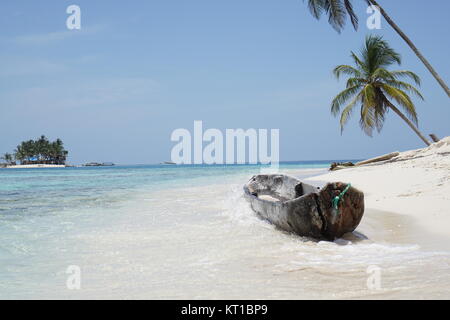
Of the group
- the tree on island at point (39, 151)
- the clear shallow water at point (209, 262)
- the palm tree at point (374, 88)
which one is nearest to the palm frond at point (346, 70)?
the palm tree at point (374, 88)

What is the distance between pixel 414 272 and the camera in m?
2.81

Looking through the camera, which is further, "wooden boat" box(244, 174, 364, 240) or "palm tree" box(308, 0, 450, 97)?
"palm tree" box(308, 0, 450, 97)

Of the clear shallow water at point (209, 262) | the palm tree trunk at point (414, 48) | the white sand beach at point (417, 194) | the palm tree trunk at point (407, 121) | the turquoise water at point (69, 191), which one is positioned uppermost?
the palm tree trunk at point (414, 48)

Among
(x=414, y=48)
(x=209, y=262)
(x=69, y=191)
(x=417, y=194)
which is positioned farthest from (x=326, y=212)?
(x=69, y=191)

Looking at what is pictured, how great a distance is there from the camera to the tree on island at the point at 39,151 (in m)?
81.2

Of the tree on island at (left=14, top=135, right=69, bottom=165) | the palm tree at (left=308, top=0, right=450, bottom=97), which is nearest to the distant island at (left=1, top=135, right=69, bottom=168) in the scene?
the tree on island at (left=14, top=135, right=69, bottom=165)

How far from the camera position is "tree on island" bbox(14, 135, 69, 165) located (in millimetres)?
81250

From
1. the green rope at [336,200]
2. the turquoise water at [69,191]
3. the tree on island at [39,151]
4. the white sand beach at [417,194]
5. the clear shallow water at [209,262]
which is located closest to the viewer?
the clear shallow water at [209,262]

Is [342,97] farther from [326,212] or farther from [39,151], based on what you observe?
[39,151]

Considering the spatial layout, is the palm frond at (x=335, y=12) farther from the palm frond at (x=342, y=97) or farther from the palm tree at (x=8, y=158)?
the palm tree at (x=8, y=158)

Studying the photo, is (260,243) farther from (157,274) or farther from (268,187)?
(268,187)

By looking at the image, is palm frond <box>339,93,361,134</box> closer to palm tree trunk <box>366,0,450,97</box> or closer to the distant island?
palm tree trunk <box>366,0,450,97</box>
